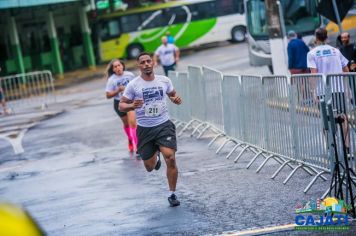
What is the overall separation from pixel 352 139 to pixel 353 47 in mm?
7316

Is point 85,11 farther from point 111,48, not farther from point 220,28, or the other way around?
point 220,28

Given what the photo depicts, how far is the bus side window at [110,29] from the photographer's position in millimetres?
47688

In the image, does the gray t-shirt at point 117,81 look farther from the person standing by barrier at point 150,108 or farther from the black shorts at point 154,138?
the black shorts at point 154,138

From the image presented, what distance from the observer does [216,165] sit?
43.1 ft

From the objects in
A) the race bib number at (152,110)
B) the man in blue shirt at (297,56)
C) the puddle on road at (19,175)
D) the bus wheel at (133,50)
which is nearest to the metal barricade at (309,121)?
the race bib number at (152,110)

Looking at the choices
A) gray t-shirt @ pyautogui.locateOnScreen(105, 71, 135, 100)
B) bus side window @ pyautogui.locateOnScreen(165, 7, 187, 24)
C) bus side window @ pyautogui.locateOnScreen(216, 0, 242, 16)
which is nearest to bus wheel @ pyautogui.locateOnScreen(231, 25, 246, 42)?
bus side window @ pyautogui.locateOnScreen(216, 0, 242, 16)

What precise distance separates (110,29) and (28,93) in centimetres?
1853

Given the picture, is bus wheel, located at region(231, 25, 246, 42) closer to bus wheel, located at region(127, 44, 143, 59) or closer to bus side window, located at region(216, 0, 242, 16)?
bus side window, located at region(216, 0, 242, 16)

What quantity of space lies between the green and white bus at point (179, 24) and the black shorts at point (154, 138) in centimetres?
3657

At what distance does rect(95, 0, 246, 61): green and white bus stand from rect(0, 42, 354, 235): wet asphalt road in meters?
29.3

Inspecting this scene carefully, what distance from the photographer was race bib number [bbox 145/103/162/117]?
10.5m

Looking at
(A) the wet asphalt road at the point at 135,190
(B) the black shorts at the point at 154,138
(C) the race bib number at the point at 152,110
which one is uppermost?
(C) the race bib number at the point at 152,110

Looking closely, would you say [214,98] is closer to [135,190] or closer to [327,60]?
[327,60]

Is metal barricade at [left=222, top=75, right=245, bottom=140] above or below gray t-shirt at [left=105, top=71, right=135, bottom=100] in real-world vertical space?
below
